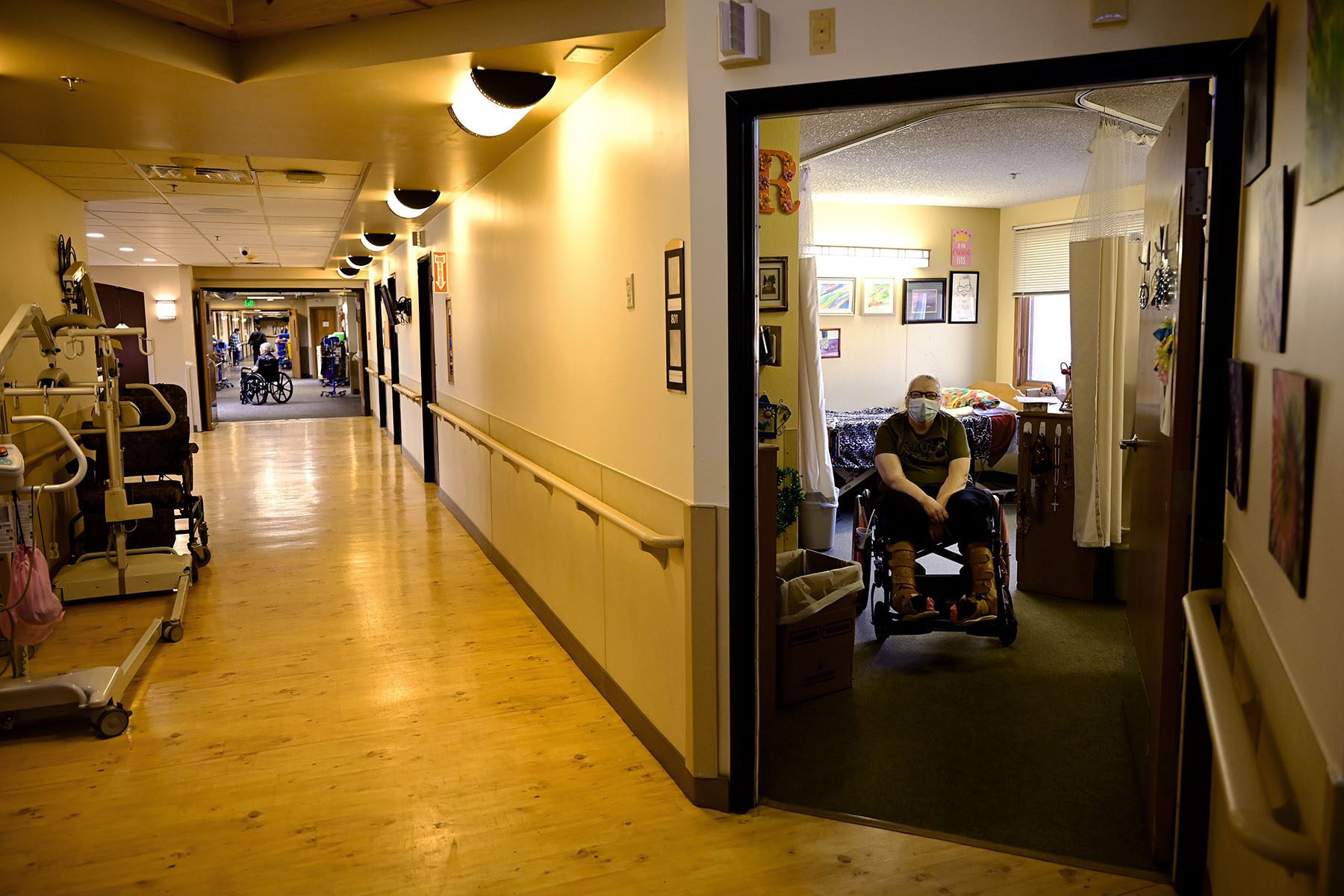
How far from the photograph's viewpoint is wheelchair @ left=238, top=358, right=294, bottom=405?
66.5ft

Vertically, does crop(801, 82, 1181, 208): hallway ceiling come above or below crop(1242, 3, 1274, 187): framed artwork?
above

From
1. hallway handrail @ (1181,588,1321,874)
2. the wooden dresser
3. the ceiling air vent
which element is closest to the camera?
hallway handrail @ (1181,588,1321,874)

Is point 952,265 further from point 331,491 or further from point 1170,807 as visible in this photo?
point 1170,807

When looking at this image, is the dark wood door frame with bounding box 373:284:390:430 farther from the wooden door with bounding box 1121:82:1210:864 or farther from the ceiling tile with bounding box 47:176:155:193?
the wooden door with bounding box 1121:82:1210:864

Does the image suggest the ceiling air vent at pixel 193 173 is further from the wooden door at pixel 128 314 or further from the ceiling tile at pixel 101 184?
the wooden door at pixel 128 314

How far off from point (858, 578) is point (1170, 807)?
1499mm

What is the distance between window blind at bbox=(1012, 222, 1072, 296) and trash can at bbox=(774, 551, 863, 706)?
621cm

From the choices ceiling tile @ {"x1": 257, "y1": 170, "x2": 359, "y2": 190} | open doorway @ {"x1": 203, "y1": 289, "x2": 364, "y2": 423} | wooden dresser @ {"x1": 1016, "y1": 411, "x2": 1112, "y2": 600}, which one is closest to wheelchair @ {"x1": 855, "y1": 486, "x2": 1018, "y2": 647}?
wooden dresser @ {"x1": 1016, "y1": 411, "x2": 1112, "y2": 600}

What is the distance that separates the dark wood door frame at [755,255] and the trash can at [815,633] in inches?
28.6

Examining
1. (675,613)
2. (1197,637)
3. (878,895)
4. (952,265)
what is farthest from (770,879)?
(952,265)

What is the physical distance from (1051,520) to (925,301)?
15.3ft

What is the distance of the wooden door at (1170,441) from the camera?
2.40 m

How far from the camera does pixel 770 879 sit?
255 cm

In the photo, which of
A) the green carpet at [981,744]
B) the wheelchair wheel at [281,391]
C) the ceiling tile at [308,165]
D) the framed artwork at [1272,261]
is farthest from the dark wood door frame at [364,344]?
the framed artwork at [1272,261]
